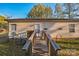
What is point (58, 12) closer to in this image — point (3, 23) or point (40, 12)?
point (40, 12)

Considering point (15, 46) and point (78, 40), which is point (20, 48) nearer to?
point (15, 46)

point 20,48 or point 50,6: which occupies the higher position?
point 50,6

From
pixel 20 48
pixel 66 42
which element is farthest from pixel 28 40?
pixel 66 42

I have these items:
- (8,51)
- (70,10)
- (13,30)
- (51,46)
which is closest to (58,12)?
(70,10)

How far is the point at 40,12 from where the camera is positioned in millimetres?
4316

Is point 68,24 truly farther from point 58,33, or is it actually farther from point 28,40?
point 28,40

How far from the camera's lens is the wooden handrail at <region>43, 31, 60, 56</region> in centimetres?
425

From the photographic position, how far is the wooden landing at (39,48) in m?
4.28

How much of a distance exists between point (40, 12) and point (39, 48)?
0.38 m

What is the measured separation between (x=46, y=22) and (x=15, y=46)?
0.42 metres

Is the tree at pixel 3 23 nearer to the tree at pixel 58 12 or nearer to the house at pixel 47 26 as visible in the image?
the house at pixel 47 26

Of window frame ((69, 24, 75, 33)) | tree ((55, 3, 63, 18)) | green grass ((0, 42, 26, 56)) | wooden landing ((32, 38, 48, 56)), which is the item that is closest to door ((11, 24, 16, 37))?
green grass ((0, 42, 26, 56))

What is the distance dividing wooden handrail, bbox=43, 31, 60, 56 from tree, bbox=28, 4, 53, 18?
0.61 ft

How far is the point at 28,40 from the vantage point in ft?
14.1
